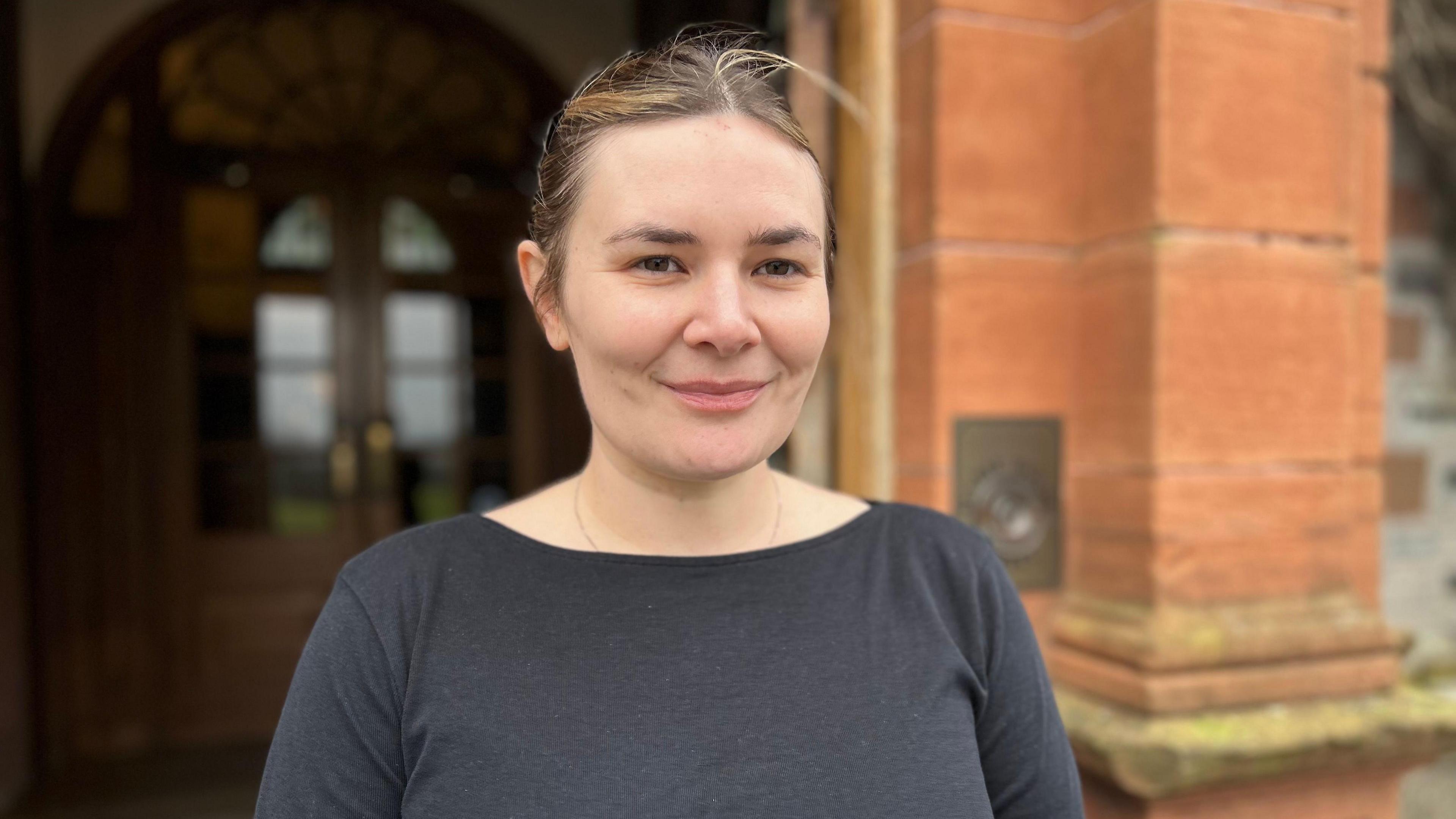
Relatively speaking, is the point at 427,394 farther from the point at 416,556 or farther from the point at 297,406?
the point at 416,556

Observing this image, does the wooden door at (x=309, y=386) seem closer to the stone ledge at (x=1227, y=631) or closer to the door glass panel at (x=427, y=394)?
the door glass panel at (x=427, y=394)

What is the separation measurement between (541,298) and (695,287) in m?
0.22

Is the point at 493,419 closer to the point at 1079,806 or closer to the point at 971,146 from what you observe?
the point at 971,146

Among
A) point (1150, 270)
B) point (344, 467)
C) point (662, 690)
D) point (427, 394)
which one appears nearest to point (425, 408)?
point (427, 394)

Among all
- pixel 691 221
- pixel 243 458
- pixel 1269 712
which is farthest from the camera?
pixel 243 458

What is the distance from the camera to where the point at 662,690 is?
35.3 inches

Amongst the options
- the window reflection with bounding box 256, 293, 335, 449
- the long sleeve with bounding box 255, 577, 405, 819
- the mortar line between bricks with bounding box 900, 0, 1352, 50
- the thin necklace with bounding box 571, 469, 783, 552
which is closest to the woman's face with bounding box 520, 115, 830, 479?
the thin necklace with bounding box 571, 469, 783, 552

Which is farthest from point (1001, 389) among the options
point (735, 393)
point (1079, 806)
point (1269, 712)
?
point (735, 393)

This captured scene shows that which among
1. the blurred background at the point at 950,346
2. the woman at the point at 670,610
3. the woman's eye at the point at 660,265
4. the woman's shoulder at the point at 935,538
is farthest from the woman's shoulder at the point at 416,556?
the blurred background at the point at 950,346

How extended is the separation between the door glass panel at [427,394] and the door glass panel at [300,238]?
380 mm

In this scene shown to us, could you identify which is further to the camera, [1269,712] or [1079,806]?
[1269,712]

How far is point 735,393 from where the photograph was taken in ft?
2.89

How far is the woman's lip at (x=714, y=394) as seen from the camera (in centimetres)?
87

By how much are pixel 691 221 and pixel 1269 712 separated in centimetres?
144
